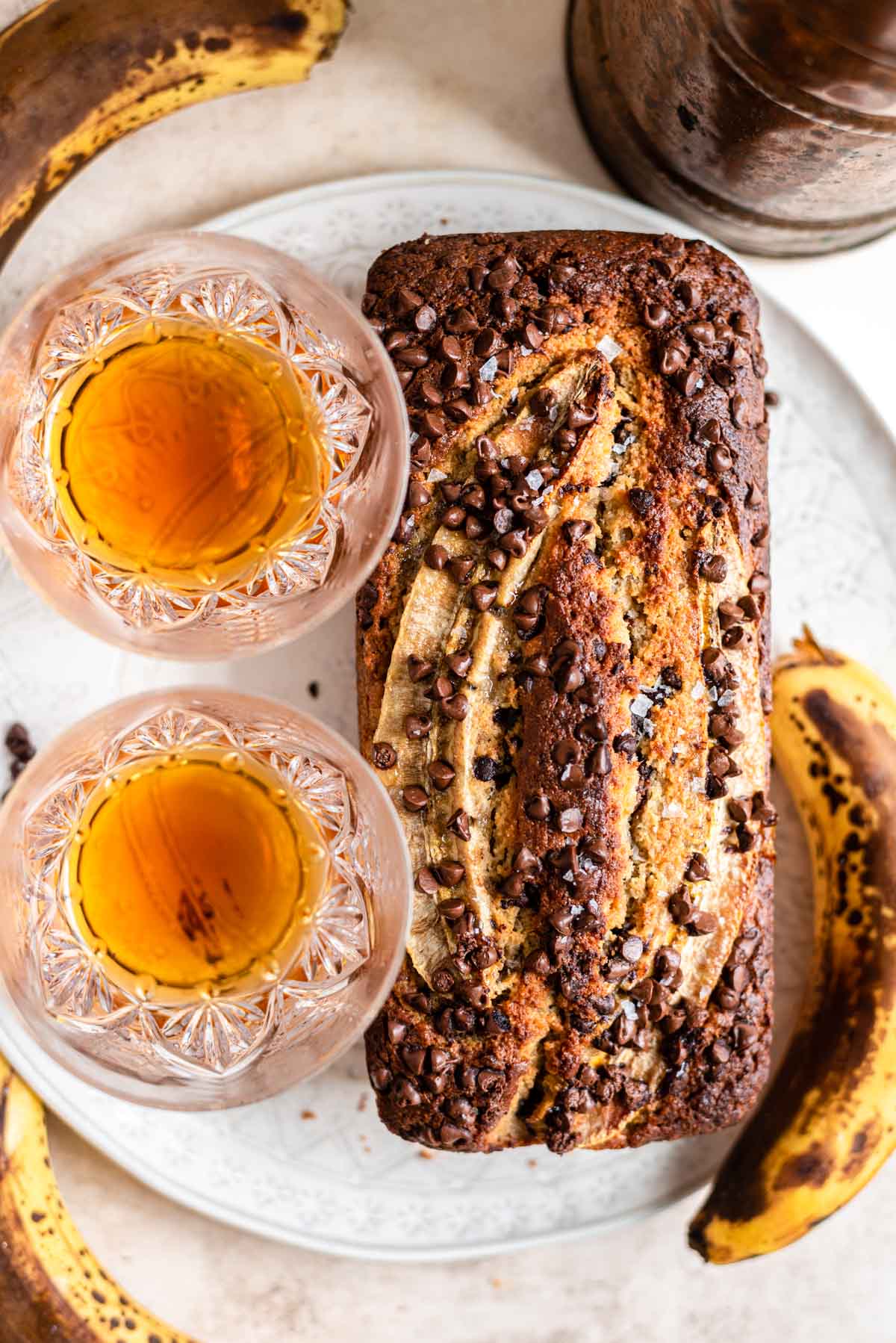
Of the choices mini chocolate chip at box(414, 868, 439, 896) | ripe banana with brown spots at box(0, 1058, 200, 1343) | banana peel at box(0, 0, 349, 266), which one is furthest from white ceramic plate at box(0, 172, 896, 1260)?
mini chocolate chip at box(414, 868, 439, 896)

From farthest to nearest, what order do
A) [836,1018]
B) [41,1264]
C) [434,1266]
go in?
1. [434,1266]
2. [836,1018]
3. [41,1264]

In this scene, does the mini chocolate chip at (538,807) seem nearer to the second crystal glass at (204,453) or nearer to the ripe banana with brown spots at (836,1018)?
the second crystal glass at (204,453)

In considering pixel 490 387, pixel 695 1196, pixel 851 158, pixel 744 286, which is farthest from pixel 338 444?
pixel 695 1196

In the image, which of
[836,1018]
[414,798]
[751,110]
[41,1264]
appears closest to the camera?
[751,110]

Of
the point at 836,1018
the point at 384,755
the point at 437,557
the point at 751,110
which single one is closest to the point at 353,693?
the point at 384,755

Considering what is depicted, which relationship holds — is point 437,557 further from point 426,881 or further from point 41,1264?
point 41,1264

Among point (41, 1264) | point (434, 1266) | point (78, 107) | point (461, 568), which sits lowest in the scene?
point (434, 1266)

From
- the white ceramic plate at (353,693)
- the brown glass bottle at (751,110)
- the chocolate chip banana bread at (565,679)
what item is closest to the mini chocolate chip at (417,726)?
the chocolate chip banana bread at (565,679)
